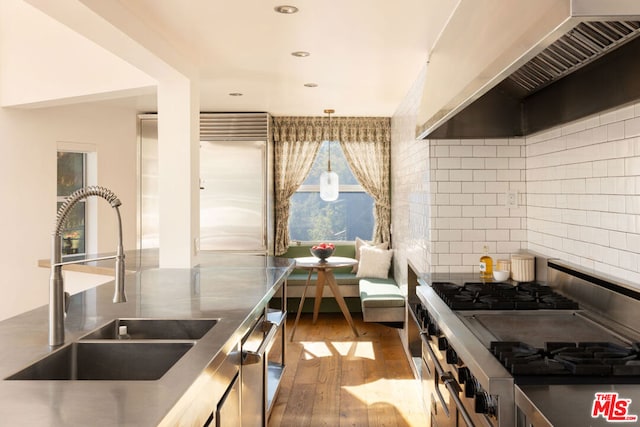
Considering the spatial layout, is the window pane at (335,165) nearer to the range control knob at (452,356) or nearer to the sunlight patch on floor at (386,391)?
the sunlight patch on floor at (386,391)

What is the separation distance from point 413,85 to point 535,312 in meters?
2.89

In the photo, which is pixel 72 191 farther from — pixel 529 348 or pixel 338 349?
pixel 529 348

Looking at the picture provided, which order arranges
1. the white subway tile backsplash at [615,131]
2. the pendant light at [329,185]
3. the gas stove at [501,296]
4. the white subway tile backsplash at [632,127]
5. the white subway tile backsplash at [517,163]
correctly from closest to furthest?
the white subway tile backsplash at [632,127]
the white subway tile backsplash at [615,131]
the gas stove at [501,296]
the white subway tile backsplash at [517,163]
the pendant light at [329,185]

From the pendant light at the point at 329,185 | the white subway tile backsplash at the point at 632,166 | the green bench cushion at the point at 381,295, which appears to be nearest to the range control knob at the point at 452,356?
the white subway tile backsplash at the point at 632,166

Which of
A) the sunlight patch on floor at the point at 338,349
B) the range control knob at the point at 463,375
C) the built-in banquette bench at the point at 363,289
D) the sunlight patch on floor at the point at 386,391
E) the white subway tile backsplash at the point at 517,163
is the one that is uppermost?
the white subway tile backsplash at the point at 517,163

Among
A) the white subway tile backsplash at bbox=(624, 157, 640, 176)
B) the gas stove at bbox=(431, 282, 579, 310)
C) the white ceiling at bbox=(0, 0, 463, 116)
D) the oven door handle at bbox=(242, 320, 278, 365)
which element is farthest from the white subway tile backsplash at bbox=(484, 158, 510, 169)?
the oven door handle at bbox=(242, 320, 278, 365)

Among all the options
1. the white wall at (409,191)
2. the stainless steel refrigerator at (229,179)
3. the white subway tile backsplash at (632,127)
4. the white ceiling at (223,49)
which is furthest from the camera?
the stainless steel refrigerator at (229,179)

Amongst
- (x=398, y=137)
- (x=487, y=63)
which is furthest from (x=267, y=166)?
(x=487, y=63)

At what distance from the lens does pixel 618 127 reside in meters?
2.44

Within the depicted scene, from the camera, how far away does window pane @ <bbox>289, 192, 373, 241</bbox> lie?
7.54 m

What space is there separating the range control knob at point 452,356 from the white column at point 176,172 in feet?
7.88

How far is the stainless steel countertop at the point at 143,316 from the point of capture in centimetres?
123

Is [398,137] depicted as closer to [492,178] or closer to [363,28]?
[492,178]

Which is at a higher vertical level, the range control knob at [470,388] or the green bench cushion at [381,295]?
the range control knob at [470,388]
